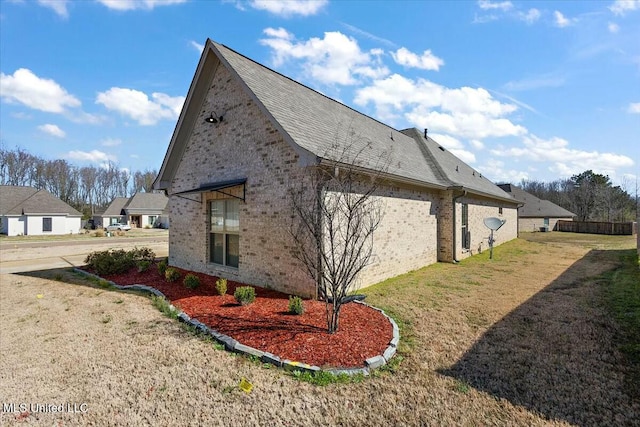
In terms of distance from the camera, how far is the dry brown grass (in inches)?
132

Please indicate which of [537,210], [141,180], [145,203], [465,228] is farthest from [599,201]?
[141,180]

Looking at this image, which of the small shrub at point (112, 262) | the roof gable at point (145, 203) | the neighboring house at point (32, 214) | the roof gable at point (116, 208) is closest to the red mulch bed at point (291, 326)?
the small shrub at point (112, 262)

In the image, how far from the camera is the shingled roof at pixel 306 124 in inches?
327

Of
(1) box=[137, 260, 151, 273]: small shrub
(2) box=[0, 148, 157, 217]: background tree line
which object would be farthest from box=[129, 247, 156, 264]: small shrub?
(2) box=[0, 148, 157, 217]: background tree line

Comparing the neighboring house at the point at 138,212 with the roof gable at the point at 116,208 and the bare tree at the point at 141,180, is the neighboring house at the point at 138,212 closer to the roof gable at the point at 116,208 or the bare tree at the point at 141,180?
the roof gable at the point at 116,208

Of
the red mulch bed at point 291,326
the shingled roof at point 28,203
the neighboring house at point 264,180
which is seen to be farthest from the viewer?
the shingled roof at point 28,203

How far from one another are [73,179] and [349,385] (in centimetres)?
6977

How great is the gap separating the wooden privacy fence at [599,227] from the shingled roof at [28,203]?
59.3 meters

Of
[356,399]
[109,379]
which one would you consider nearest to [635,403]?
[356,399]

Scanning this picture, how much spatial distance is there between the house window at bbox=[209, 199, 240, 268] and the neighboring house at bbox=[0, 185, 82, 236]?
1440 inches

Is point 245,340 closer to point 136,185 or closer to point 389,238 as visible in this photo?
point 389,238

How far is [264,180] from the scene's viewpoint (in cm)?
857

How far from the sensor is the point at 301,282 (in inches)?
304

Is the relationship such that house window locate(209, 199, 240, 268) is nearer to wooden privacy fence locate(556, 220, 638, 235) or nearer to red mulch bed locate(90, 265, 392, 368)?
red mulch bed locate(90, 265, 392, 368)
